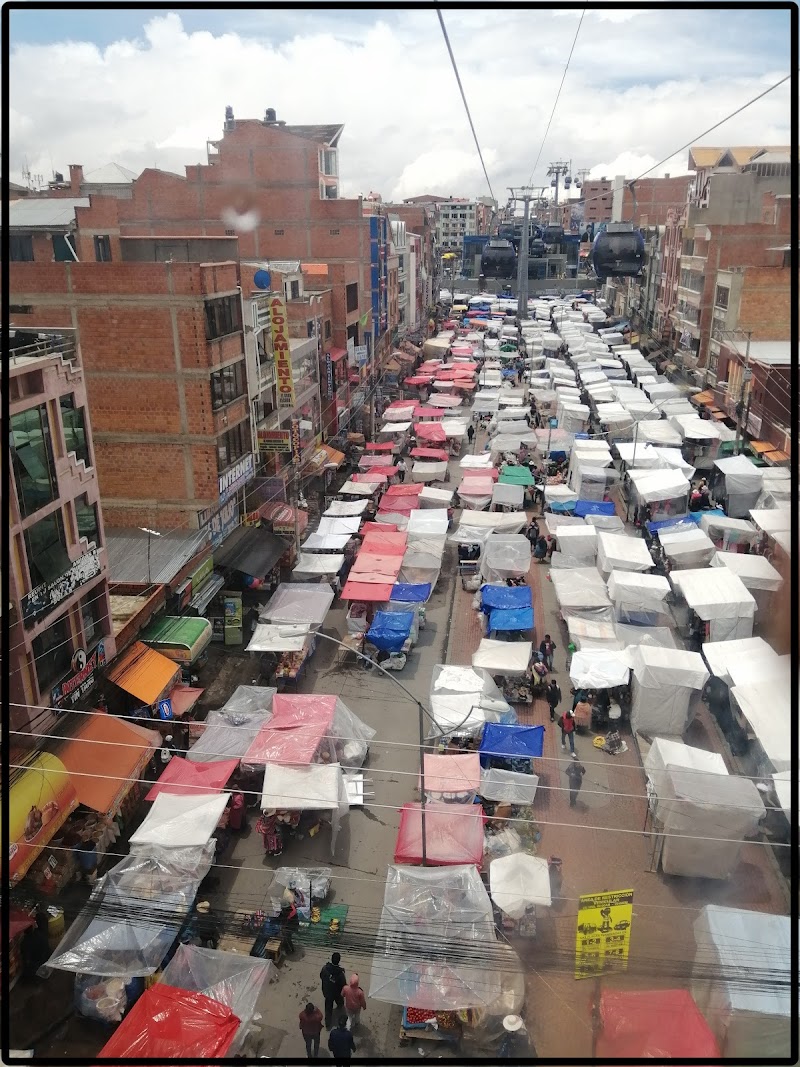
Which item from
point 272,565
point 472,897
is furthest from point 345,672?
point 472,897

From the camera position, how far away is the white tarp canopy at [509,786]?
14.3 meters

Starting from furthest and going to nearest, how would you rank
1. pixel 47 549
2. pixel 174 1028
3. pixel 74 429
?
pixel 74 429 → pixel 47 549 → pixel 174 1028

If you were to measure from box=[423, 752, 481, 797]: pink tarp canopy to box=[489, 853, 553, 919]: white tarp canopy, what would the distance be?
69.2 inches

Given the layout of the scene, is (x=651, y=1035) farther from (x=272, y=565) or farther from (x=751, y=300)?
(x=751, y=300)

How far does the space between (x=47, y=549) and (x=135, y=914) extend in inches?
257

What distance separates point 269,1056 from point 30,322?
17400mm

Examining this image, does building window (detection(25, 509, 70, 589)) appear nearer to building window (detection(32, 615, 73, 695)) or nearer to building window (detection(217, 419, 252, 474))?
building window (detection(32, 615, 73, 695))

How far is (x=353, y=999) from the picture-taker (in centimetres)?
1088

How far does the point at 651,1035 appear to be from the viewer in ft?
30.0

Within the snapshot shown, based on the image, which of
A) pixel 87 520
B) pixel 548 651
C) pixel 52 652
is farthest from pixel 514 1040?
pixel 87 520

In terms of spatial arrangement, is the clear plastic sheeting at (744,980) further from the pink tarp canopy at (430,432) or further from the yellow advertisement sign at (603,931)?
the pink tarp canopy at (430,432)

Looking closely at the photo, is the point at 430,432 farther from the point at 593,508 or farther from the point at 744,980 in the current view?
the point at 744,980

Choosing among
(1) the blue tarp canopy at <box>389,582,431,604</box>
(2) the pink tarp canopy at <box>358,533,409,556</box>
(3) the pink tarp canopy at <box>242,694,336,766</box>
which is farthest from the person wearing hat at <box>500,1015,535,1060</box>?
(2) the pink tarp canopy at <box>358,533,409,556</box>

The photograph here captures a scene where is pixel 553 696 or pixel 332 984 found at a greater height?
pixel 553 696
